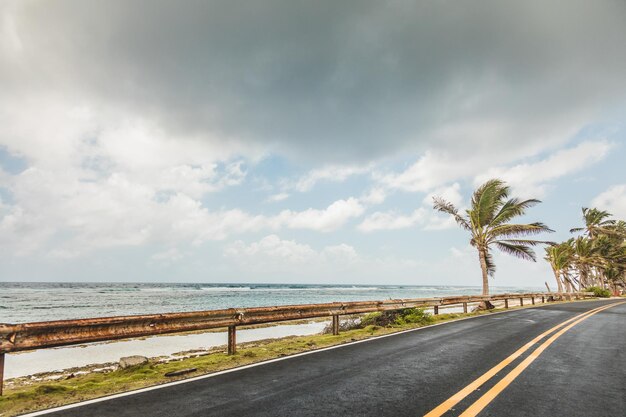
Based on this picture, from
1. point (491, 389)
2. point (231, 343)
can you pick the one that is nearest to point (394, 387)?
point (491, 389)

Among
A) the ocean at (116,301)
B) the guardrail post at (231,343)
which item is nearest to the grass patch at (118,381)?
the guardrail post at (231,343)

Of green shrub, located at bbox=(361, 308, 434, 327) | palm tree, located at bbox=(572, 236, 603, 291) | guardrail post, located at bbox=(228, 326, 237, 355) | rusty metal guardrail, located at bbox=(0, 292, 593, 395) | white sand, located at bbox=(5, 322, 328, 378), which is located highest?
palm tree, located at bbox=(572, 236, 603, 291)

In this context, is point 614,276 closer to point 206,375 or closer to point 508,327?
point 508,327

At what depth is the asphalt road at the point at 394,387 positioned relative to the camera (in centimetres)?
433

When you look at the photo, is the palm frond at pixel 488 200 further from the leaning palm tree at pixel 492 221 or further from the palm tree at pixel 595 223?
the palm tree at pixel 595 223

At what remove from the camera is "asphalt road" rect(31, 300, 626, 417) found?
4.33m

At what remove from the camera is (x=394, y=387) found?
518cm

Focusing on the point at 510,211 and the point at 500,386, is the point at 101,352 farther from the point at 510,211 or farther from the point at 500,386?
the point at 510,211

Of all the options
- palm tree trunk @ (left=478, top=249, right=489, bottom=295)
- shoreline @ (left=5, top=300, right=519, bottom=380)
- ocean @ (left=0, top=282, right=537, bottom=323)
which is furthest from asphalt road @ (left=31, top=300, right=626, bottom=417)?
ocean @ (left=0, top=282, right=537, bottom=323)

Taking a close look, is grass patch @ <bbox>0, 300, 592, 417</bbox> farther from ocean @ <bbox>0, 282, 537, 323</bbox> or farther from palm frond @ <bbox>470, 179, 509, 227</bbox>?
ocean @ <bbox>0, 282, 537, 323</bbox>

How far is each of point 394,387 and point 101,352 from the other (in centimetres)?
1281

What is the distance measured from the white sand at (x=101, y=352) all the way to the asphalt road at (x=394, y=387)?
7782 mm

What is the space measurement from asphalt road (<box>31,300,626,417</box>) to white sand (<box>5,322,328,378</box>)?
778cm

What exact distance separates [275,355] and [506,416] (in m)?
5.08
